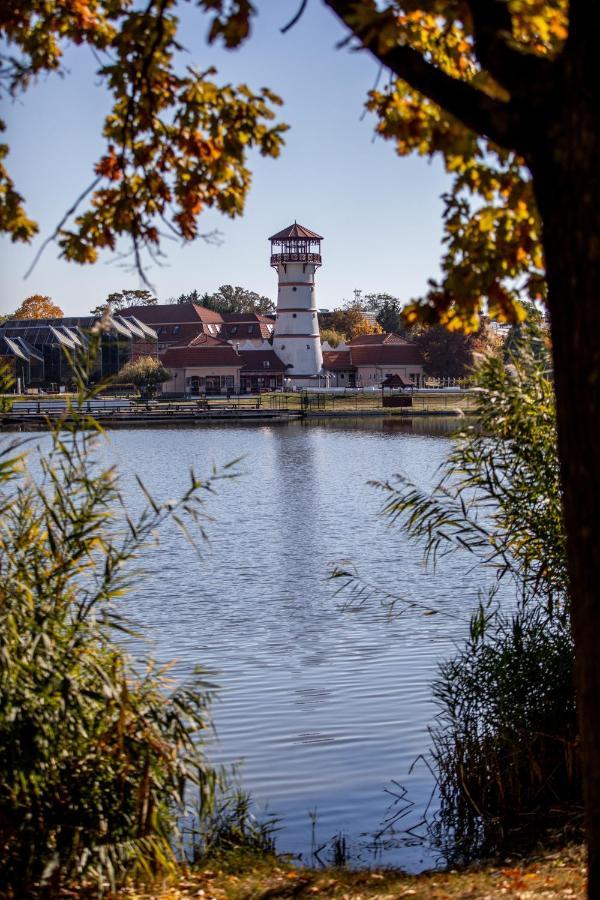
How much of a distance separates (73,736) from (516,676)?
3.67 m

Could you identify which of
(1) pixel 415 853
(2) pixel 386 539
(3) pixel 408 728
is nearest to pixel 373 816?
(1) pixel 415 853

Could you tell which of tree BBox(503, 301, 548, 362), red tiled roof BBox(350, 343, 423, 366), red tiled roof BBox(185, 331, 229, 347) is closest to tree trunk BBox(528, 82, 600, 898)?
tree BBox(503, 301, 548, 362)

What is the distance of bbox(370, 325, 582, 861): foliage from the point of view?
25.1 feet

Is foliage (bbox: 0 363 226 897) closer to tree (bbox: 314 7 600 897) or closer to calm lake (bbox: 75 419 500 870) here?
calm lake (bbox: 75 419 500 870)

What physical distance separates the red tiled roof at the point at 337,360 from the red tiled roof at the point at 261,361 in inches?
338

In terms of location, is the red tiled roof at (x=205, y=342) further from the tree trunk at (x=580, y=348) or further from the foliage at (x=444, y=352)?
the tree trunk at (x=580, y=348)

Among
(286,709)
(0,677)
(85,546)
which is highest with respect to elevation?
(85,546)

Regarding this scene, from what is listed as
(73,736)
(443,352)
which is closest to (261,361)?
(443,352)

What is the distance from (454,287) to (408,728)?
671 centimetres

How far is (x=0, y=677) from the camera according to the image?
545 centimetres

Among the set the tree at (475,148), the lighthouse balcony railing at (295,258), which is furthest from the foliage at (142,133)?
the lighthouse balcony railing at (295,258)

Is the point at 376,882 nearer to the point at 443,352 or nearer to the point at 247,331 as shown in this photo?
the point at 443,352

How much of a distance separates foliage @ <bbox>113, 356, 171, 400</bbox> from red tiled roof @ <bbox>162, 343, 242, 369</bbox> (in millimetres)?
6199

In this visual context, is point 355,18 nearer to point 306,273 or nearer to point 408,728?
point 408,728
